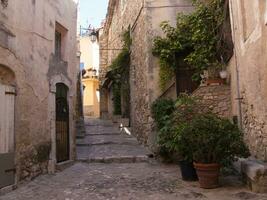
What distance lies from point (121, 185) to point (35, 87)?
118 inches

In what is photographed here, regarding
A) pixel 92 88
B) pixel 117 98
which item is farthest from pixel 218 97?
pixel 92 88

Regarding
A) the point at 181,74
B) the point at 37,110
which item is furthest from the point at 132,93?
the point at 37,110

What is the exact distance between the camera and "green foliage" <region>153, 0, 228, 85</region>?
33.4 ft

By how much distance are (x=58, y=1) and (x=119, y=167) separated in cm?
494

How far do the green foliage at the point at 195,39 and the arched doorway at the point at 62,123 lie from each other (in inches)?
131

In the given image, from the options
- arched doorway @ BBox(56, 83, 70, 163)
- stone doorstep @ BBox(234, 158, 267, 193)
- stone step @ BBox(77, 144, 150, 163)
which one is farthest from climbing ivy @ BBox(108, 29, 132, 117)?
stone doorstep @ BBox(234, 158, 267, 193)

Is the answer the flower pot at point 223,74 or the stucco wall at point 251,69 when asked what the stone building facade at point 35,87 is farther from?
the stucco wall at point 251,69

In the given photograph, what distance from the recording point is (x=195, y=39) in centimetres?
1045

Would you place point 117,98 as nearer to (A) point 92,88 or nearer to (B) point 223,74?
(B) point 223,74

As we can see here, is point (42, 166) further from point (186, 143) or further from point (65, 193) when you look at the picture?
point (186, 143)

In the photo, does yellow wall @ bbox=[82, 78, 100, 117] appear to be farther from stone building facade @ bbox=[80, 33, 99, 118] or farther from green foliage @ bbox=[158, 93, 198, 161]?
green foliage @ bbox=[158, 93, 198, 161]

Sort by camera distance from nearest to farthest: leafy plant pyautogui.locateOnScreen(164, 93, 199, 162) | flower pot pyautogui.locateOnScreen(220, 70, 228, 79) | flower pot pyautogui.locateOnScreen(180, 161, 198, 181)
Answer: leafy plant pyautogui.locateOnScreen(164, 93, 199, 162) < flower pot pyautogui.locateOnScreen(180, 161, 198, 181) < flower pot pyautogui.locateOnScreen(220, 70, 228, 79)

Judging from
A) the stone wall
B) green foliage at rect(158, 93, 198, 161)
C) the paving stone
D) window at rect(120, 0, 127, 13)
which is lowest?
the paving stone

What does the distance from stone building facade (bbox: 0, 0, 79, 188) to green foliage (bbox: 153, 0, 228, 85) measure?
3063 mm
